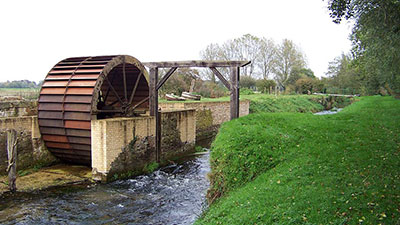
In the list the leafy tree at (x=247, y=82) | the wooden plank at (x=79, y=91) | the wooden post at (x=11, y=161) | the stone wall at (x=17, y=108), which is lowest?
the wooden post at (x=11, y=161)

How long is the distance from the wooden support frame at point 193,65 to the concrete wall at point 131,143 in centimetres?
28

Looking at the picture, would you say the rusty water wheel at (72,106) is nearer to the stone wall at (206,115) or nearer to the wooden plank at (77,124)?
the wooden plank at (77,124)

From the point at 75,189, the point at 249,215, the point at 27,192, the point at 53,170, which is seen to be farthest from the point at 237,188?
the point at 53,170

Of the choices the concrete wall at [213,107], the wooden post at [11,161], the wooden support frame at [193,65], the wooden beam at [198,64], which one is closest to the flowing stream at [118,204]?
the wooden post at [11,161]

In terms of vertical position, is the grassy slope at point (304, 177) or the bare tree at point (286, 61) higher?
the bare tree at point (286, 61)

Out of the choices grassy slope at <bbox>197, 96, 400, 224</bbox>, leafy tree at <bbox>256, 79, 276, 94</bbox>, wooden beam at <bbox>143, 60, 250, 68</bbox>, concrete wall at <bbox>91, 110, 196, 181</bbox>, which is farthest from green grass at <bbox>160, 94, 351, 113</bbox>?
grassy slope at <bbox>197, 96, 400, 224</bbox>

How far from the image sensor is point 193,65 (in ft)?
36.8

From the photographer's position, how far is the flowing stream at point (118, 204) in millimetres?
6766

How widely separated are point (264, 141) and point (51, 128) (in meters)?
6.72

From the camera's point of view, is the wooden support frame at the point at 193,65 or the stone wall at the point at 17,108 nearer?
the stone wall at the point at 17,108

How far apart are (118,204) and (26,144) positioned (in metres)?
3.99

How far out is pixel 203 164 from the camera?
11805mm

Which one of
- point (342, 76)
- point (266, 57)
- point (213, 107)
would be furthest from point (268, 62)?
point (213, 107)

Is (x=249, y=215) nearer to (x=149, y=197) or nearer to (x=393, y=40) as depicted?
(x=149, y=197)
